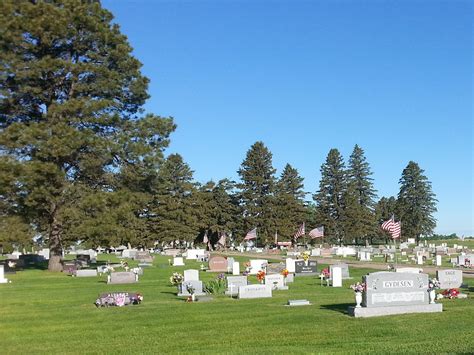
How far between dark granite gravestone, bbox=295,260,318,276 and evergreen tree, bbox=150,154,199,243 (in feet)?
172

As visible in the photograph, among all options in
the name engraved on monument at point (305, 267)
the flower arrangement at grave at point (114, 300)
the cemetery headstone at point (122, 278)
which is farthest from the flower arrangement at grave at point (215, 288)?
the name engraved on monument at point (305, 267)

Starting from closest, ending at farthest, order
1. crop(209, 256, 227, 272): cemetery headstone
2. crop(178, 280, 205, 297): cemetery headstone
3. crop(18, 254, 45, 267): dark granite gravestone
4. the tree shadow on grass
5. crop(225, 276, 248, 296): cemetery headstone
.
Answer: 1. the tree shadow on grass
2. crop(178, 280, 205, 297): cemetery headstone
3. crop(225, 276, 248, 296): cemetery headstone
4. crop(209, 256, 227, 272): cemetery headstone
5. crop(18, 254, 45, 267): dark granite gravestone

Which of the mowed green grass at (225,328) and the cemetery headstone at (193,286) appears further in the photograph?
the cemetery headstone at (193,286)

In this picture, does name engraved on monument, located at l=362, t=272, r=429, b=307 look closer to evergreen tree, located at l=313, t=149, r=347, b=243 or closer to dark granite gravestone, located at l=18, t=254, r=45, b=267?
dark granite gravestone, located at l=18, t=254, r=45, b=267

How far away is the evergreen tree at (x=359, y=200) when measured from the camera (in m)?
94.6

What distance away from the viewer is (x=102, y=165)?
38.0 metres

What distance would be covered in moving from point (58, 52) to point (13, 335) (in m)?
27.1

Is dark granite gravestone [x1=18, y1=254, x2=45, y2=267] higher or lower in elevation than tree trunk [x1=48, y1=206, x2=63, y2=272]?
lower

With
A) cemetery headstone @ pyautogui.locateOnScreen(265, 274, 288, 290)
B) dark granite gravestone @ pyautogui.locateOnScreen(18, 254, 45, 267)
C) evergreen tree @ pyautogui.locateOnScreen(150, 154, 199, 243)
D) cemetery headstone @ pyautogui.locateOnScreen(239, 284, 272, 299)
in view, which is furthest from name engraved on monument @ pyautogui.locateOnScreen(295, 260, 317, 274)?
evergreen tree @ pyautogui.locateOnScreen(150, 154, 199, 243)

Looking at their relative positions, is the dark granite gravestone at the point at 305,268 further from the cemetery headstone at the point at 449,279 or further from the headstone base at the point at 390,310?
the headstone base at the point at 390,310

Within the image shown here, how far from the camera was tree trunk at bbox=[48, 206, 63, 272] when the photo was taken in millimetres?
37719

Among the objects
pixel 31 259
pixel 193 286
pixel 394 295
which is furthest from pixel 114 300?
pixel 31 259

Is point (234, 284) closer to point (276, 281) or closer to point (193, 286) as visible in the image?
point (193, 286)

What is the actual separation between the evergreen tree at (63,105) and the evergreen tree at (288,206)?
54.1m
